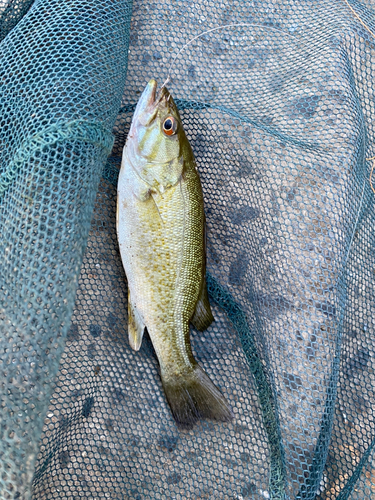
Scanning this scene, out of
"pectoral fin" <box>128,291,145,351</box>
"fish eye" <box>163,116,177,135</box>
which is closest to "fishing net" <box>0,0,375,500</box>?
"pectoral fin" <box>128,291,145,351</box>

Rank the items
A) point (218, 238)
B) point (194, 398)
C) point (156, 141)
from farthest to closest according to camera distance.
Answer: point (218, 238) → point (194, 398) → point (156, 141)

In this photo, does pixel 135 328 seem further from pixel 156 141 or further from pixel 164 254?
pixel 156 141

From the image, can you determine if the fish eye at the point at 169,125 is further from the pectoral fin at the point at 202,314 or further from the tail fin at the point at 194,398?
the tail fin at the point at 194,398

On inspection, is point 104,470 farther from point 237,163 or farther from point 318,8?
point 318,8

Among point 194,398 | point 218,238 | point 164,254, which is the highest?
point 164,254

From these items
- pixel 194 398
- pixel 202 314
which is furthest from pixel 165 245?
pixel 194 398

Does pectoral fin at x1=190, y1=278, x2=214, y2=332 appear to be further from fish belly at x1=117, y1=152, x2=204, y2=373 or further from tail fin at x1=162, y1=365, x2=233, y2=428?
tail fin at x1=162, y1=365, x2=233, y2=428
